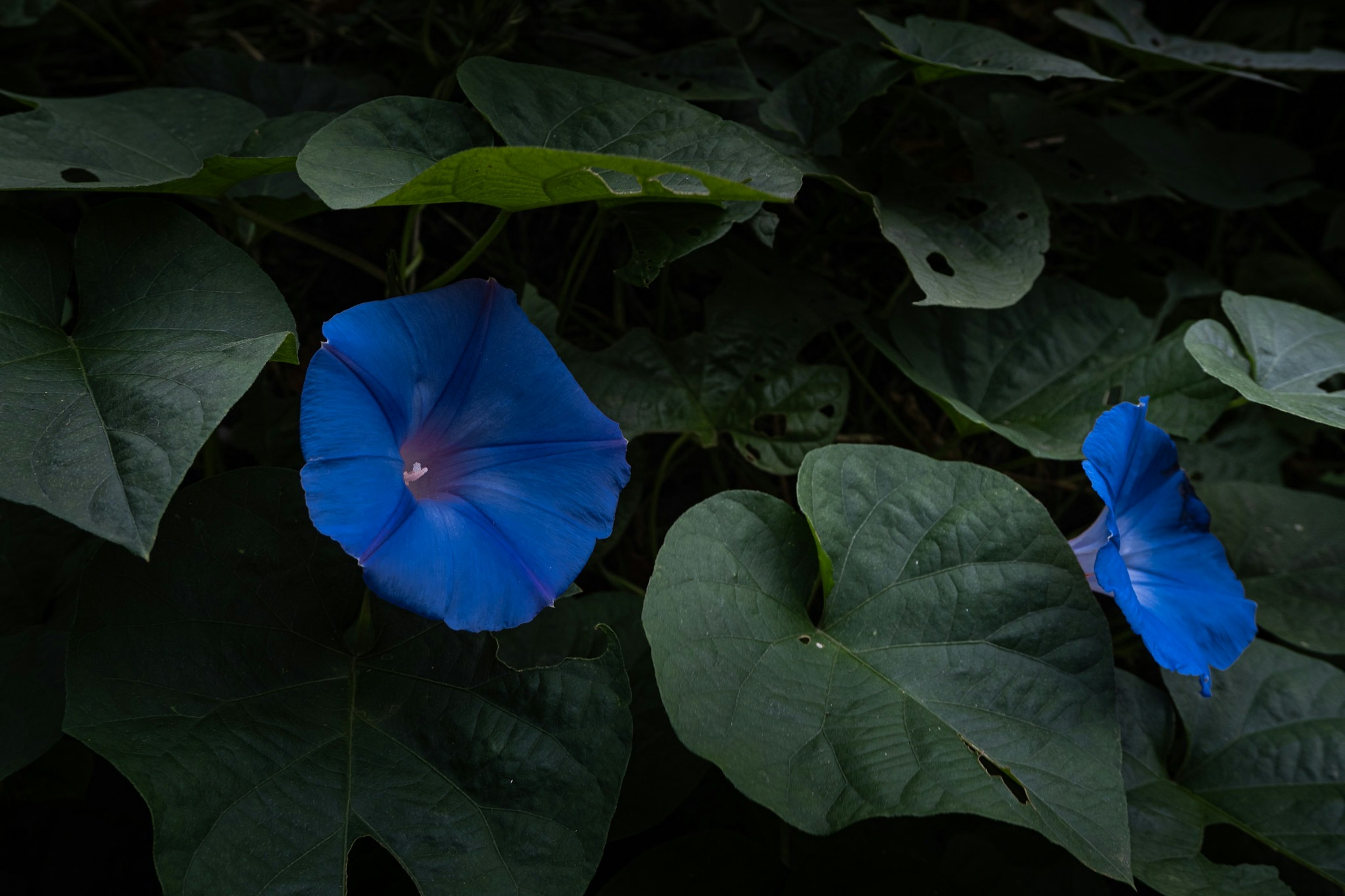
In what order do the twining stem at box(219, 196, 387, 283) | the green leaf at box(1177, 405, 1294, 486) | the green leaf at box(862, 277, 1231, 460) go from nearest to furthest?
the twining stem at box(219, 196, 387, 283) < the green leaf at box(862, 277, 1231, 460) < the green leaf at box(1177, 405, 1294, 486)

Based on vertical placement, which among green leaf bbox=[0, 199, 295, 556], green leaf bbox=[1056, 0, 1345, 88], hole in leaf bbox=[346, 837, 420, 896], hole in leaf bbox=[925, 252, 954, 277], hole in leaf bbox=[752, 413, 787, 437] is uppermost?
green leaf bbox=[1056, 0, 1345, 88]

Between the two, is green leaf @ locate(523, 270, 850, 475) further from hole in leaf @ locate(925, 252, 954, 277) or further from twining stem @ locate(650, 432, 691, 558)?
hole in leaf @ locate(925, 252, 954, 277)

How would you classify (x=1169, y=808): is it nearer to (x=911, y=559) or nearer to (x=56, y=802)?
(x=911, y=559)

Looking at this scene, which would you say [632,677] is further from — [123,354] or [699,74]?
[699,74]

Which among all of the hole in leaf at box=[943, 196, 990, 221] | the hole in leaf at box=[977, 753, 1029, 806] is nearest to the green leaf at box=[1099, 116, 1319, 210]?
the hole in leaf at box=[943, 196, 990, 221]

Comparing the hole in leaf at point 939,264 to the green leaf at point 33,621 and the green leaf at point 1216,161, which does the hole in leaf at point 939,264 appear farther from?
the green leaf at point 33,621

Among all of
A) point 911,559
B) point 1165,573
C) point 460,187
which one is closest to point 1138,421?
point 1165,573
